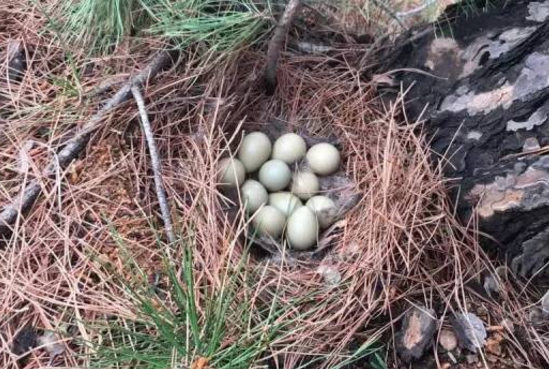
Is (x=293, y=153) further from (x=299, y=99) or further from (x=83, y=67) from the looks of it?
(x=83, y=67)

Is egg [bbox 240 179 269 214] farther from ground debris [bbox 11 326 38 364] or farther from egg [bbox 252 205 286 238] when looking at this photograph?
ground debris [bbox 11 326 38 364]

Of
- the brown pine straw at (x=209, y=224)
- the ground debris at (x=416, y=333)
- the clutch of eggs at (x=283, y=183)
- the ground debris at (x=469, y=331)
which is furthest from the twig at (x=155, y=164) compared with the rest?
the ground debris at (x=469, y=331)

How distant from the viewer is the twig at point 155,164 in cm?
136

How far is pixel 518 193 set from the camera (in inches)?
53.1

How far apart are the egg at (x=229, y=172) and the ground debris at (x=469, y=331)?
23.5 inches

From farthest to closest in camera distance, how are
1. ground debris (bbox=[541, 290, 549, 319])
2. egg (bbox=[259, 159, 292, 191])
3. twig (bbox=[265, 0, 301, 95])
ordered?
egg (bbox=[259, 159, 292, 191]) < twig (bbox=[265, 0, 301, 95]) < ground debris (bbox=[541, 290, 549, 319])

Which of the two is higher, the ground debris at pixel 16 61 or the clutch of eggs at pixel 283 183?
the ground debris at pixel 16 61

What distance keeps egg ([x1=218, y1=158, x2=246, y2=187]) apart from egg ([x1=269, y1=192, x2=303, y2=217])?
10 cm

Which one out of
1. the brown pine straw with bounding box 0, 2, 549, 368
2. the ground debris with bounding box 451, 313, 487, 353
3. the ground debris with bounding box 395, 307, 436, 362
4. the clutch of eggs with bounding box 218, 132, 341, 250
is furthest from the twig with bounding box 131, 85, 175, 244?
the ground debris with bounding box 451, 313, 487, 353

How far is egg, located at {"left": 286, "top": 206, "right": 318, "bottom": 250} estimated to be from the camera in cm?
147

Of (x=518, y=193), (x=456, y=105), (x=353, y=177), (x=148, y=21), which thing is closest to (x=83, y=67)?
(x=148, y=21)

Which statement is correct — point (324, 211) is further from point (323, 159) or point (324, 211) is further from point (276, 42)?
point (276, 42)

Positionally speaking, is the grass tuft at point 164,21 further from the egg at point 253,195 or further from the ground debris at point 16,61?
the egg at point 253,195

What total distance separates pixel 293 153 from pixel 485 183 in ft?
1.60
